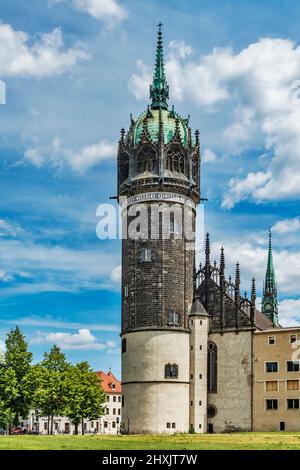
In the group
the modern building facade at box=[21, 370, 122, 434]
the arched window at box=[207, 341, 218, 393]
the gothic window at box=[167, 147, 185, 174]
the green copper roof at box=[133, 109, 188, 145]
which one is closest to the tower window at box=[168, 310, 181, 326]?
the arched window at box=[207, 341, 218, 393]

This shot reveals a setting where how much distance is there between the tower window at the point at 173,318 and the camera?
275 ft

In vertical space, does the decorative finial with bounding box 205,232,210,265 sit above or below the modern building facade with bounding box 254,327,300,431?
above

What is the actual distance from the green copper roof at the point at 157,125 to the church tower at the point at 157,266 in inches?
4.5

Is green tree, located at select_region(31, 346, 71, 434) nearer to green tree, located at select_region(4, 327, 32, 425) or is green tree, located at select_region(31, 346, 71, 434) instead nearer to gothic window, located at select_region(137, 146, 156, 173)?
green tree, located at select_region(4, 327, 32, 425)

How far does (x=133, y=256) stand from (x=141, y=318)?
23.0 ft

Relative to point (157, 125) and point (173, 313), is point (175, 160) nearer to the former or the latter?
point (157, 125)

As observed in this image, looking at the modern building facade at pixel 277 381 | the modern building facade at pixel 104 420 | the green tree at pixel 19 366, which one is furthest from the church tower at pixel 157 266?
→ the modern building facade at pixel 104 420

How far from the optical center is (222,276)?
88250 millimetres

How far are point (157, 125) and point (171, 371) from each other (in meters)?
27.8

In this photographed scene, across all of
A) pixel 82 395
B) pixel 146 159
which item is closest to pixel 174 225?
pixel 146 159

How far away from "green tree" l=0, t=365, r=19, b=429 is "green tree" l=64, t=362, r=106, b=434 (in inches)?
435

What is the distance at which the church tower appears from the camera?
270ft

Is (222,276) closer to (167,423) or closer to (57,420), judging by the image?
(167,423)
